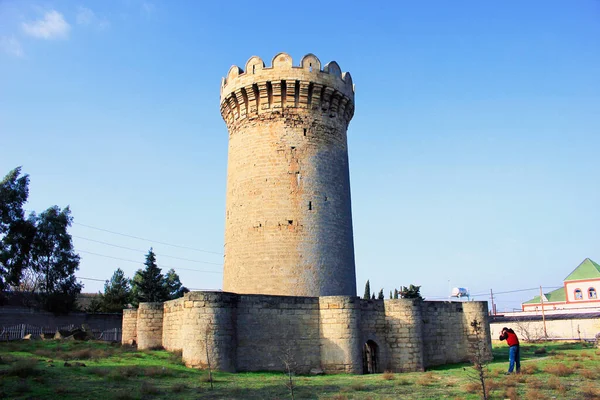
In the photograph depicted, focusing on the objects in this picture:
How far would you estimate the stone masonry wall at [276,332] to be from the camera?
1585 centimetres

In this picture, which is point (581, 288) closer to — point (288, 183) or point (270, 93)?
point (288, 183)

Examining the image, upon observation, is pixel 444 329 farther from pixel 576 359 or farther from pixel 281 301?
pixel 281 301

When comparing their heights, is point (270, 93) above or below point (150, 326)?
above

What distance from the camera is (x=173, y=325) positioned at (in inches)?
727

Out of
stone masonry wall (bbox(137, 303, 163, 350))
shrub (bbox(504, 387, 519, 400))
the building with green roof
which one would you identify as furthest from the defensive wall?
the building with green roof

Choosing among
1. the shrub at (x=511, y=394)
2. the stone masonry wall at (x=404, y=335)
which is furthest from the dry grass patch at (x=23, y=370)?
the stone masonry wall at (x=404, y=335)

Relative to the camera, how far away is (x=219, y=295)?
15250 millimetres

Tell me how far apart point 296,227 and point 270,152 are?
11.1ft

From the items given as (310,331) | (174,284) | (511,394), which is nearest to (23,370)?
(310,331)

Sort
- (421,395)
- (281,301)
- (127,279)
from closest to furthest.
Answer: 1. (421,395)
2. (281,301)
3. (127,279)

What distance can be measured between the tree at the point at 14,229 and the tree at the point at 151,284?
25.6 ft

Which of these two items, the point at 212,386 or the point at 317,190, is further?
the point at 317,190

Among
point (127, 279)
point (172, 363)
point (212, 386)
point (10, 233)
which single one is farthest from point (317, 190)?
point (127, 279)

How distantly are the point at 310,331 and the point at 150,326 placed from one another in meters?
7.08
